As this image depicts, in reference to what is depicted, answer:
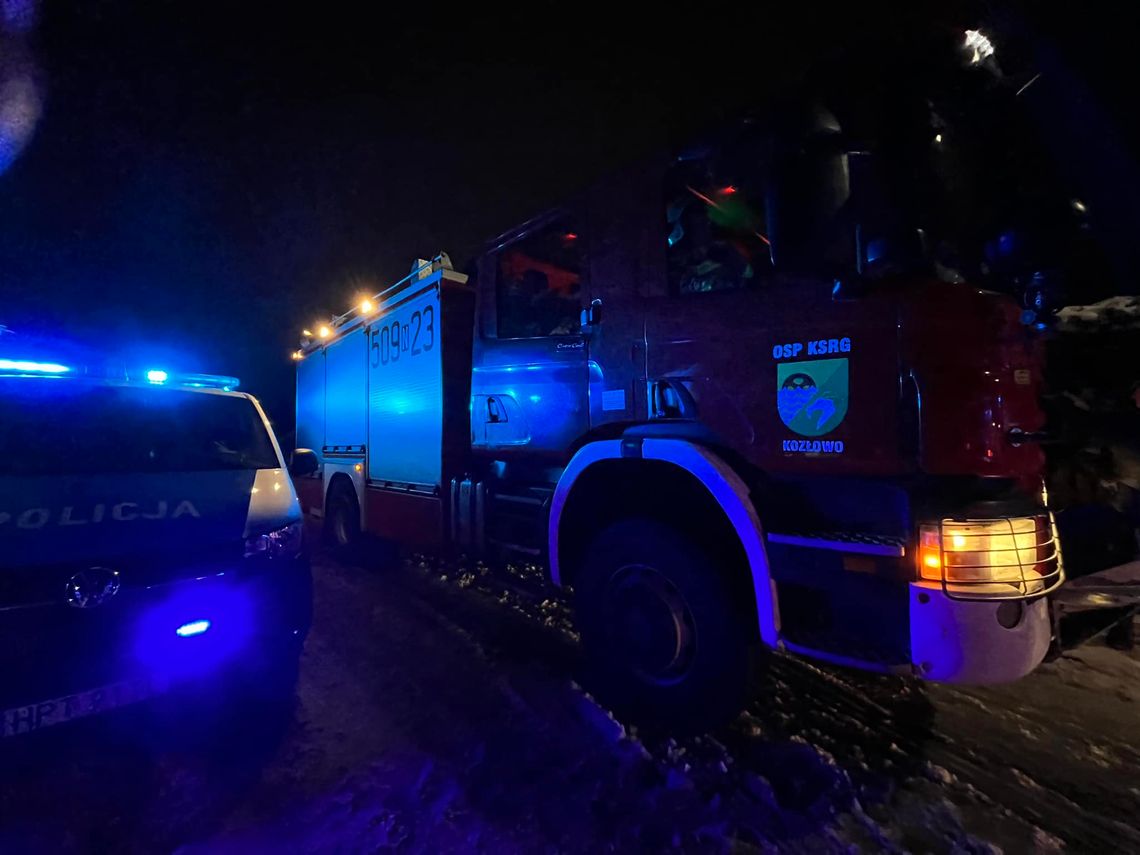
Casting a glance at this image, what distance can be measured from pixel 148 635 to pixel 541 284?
304 centimetres

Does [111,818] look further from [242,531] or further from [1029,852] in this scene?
[1029,852]

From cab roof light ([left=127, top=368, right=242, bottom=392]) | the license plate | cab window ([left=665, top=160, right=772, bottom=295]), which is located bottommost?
the license plate

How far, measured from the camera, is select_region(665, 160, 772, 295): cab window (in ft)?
8.99

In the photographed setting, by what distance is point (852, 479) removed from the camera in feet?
7.70

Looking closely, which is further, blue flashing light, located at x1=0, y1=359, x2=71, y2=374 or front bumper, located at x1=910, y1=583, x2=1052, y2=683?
blue flashing light, located at x1=0, y1=359, x2=71, y2=374

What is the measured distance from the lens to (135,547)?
2598 millimetres

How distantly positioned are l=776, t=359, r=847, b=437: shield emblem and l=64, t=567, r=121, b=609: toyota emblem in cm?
304

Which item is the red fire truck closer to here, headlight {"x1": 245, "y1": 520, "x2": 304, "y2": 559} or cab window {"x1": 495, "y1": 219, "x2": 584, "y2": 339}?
cab window {"x1": 495, "y1": 219, "x2": 584, "y2": 339}

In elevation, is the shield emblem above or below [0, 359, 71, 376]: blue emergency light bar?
below

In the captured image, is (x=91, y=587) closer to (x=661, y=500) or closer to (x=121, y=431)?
(x=121, y=431)

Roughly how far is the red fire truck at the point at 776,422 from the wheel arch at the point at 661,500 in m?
0.01

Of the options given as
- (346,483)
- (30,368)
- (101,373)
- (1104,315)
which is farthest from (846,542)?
(346,483)

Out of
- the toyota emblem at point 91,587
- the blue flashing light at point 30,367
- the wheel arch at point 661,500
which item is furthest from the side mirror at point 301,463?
the wheel arch at point 661,500

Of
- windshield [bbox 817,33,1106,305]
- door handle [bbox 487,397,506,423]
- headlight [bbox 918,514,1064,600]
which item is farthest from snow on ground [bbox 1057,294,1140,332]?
door handle [bbox 487,397,506,423]
